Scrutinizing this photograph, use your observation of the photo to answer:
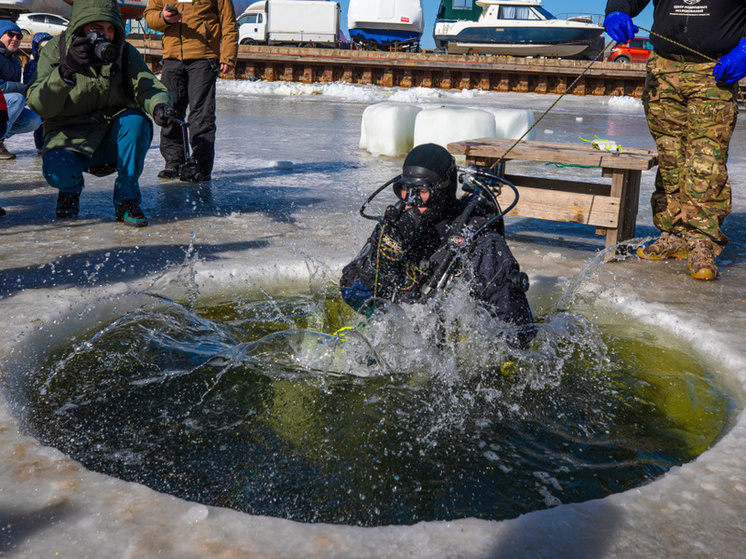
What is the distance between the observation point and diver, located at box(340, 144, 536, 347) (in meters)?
2.94

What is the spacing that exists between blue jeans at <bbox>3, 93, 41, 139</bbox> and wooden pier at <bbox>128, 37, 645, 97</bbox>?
18779mm

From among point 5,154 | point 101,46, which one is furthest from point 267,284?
point 5,154

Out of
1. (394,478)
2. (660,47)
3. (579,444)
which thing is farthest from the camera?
(660,47)

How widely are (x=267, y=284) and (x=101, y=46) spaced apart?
195 centimetres

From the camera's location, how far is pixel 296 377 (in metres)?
2.87

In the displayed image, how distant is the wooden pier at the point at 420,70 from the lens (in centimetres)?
2353

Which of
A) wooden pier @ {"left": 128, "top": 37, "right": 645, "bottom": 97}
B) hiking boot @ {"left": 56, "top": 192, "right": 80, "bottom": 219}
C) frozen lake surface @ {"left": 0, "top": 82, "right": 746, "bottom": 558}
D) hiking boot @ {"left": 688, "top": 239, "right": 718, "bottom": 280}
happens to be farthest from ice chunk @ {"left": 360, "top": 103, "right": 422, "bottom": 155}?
wooden pier @ {"left": 128, "top": 37, "right": 645, "bottom": 97}

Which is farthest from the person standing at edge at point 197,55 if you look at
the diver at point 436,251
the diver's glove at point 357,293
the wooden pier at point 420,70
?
the wooden pier at point 420,70

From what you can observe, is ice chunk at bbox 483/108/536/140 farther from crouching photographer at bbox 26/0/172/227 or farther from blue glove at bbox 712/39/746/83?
crouching photographer at bbox 26/0/172/227

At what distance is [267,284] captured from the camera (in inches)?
157

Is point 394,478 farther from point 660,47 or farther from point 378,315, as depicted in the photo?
point 660,47

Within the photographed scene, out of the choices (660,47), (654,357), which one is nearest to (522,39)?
(660,47)

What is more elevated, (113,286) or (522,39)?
(522,39)

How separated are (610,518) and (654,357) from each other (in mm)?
1585
